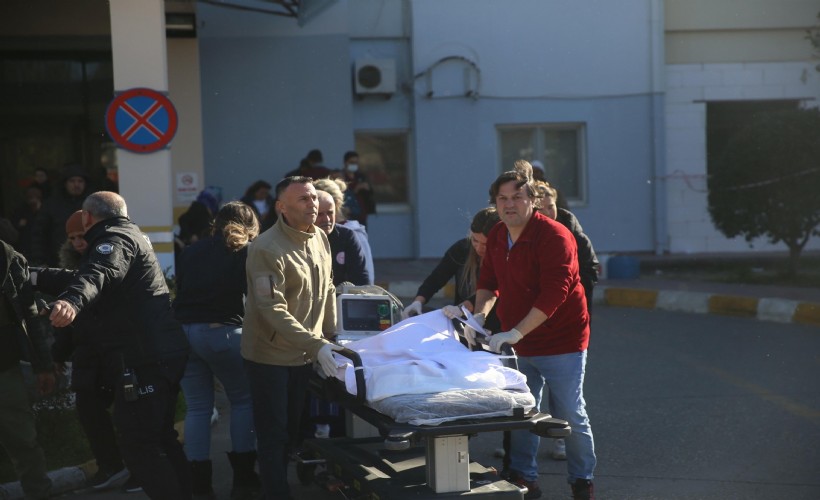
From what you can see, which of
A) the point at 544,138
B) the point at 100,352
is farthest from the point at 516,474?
the point at 544,138

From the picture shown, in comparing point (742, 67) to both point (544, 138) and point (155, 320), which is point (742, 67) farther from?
point (155, 320)

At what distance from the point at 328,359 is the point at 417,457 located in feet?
2.85

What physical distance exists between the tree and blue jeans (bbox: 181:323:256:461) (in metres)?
9.79

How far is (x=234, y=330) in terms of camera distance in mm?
6340

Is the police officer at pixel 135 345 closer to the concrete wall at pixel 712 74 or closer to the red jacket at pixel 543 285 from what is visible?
the red jacket at pixel 543 285

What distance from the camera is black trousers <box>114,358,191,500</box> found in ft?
18.1

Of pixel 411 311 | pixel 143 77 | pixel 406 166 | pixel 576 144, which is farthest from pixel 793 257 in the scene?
pixel 411 311

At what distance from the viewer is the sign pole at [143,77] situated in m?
11.4

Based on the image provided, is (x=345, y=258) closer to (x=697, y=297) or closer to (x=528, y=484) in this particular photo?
(x=528, y=484)

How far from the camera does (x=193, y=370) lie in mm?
6441

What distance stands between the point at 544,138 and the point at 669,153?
2250mm

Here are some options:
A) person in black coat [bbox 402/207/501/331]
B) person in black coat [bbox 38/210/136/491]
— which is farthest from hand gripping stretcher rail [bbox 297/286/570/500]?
person in black coat [bbox 38/210/136/491]

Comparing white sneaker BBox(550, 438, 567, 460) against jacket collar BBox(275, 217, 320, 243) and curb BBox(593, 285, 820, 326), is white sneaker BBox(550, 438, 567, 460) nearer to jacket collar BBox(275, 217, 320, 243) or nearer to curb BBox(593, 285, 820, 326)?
jacket collar BBox(275, 217, 320, 243)

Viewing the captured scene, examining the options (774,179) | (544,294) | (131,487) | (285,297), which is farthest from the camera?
(774,179)
